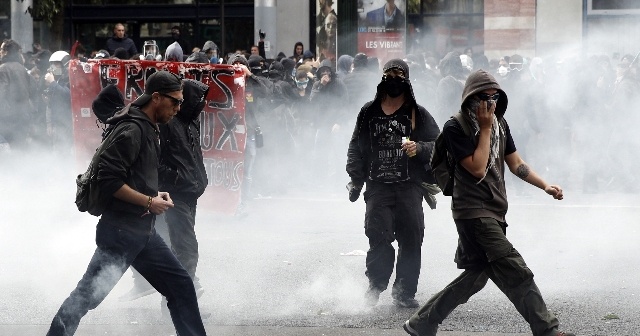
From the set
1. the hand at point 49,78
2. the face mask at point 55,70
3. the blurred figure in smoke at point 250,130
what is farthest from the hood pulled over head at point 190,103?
the hand at point 49,78

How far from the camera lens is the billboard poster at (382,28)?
61.0 ft

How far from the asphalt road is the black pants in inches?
7.9

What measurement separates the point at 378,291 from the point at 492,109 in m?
2.09

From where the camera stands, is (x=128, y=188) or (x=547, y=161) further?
(x=547, y=161)

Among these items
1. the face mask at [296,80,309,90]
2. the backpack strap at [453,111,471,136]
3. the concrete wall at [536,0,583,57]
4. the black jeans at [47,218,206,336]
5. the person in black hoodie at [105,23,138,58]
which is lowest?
the black jeans at [47,218,206,336]

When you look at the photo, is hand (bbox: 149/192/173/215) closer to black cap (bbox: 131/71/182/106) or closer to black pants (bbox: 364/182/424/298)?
black cap (bbox: 131/71/182/106)

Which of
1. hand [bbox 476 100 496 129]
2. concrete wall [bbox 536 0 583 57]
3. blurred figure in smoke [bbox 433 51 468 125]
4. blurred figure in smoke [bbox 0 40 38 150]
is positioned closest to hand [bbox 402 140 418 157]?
hand [bbox 476 100 496 129]

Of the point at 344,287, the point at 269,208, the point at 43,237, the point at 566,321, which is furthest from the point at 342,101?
the point at 566,321

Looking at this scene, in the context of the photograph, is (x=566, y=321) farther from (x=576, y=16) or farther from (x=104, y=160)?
(x=576, y=16)

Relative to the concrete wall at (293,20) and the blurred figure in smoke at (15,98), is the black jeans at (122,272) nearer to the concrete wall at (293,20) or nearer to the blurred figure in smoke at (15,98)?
the blurred figure in smoke at (15,98)

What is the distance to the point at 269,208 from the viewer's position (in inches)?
489

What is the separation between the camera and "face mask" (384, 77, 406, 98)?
718 centimetres

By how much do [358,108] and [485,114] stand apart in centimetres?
870

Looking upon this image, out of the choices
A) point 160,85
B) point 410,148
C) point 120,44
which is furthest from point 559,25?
point 160,85
